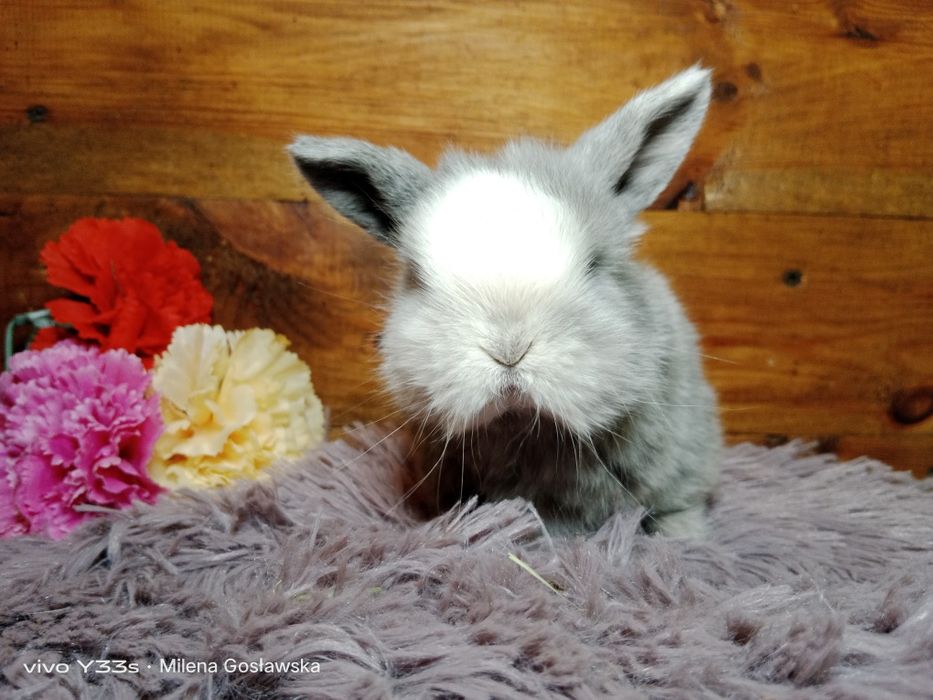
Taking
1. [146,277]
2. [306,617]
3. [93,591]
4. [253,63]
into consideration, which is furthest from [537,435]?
[253,63]

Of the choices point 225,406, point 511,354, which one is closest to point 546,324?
point 511,354

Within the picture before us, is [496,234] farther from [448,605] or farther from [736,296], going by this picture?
[736,296]

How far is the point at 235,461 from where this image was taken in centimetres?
121

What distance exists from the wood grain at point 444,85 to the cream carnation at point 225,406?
30 cm

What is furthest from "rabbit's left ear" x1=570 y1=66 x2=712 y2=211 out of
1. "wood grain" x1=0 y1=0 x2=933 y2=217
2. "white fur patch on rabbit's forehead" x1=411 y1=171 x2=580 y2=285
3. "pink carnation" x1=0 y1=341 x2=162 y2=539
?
"pink carnation" x1=0 y1=341 x2=162 y2=539

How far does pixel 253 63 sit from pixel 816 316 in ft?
3.75

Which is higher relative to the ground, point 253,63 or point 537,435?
point 253,63

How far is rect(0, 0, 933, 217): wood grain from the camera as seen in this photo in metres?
1.30

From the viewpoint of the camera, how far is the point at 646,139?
1.02m

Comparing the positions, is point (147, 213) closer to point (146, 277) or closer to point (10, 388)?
point (146, 277)

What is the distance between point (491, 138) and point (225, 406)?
0.66 m

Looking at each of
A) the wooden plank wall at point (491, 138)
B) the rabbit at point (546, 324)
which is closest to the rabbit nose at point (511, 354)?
the rabbit at point (546, 324)

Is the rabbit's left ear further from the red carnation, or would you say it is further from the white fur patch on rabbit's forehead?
the red carnation

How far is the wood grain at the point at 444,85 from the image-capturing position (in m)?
1.30
